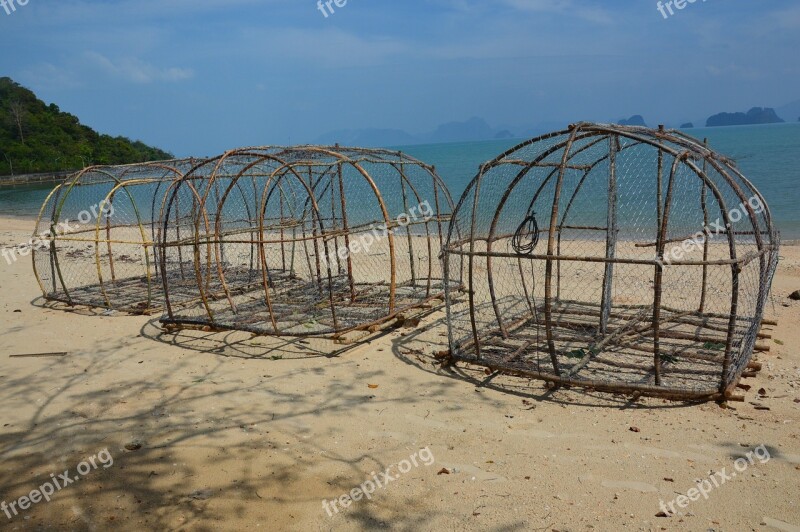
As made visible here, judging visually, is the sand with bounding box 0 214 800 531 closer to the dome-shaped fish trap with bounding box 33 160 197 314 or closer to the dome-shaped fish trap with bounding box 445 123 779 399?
the dome-shaped fish trap with bounding box 445 123 779 399

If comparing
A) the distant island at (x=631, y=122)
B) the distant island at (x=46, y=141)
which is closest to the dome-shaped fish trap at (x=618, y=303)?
the distant island at (x=631, y=122)

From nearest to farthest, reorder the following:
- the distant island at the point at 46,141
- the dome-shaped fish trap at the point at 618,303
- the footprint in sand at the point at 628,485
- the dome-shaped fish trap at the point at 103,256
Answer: the footprint in sand at the point at 628,485
the dome-shaped fish trap at the point at 618,303
the dome-shaped fish trap at the point at 103,256
the distant island at the point at 46,141

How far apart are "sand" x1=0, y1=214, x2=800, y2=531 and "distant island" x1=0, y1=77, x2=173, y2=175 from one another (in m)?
43.9

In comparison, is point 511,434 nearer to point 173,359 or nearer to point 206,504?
point 206,504

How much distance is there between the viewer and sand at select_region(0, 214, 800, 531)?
141 inches

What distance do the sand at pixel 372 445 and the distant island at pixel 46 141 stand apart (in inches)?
1729

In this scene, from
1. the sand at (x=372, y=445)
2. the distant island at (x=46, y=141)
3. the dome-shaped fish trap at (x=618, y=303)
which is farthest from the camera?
the distant island at (x=46, y=141)

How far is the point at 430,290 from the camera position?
30.4 ft

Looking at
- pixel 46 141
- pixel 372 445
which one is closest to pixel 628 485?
pixel 372 445

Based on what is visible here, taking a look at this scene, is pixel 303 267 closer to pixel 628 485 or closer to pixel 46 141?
pixel 628 485

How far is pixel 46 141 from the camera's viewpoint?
49875 millimetres

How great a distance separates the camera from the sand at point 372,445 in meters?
3.57

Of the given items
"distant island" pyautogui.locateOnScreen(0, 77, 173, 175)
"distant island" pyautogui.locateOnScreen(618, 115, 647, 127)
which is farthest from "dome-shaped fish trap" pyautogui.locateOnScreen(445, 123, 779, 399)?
"distant island" pyautogui.locateOnScreen(0, 77, 173, 175)

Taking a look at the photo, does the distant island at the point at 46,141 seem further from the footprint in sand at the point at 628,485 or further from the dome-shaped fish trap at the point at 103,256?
the footprint in sand at the point at 628,485
